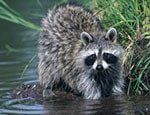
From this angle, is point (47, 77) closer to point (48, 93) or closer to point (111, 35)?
point (48, 93)

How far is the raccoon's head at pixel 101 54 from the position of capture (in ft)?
30.6

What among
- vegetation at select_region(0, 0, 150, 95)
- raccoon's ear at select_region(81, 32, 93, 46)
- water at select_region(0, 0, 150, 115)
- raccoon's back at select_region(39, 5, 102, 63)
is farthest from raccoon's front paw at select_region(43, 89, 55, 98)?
vegetation at select_region(0, 0, 150, 95)

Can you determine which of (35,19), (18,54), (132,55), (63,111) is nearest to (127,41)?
(132,55)

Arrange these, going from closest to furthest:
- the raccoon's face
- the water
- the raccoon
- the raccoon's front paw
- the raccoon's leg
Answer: the water → the raccoon's face → the raccoon → the raccoon's front paw → the raccoon's leg

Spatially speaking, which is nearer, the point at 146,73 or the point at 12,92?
the point at 146,73

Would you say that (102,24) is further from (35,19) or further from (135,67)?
(35,19)

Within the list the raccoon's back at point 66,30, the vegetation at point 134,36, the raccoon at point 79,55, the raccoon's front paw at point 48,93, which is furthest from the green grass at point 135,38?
the raccoon's front paw at point 48,93

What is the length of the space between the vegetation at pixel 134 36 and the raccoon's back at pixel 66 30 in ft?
1.00

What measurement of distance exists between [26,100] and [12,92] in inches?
19.1

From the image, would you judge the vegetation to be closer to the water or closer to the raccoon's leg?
the water

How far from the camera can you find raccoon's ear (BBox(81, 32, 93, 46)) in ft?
30.9

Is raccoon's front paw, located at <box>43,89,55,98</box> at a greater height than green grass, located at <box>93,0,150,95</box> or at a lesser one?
lesser

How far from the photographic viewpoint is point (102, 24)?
33.1 feet

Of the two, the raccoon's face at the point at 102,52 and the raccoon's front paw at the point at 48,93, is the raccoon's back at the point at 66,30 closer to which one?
the raccoon's face at the point at 102,52
